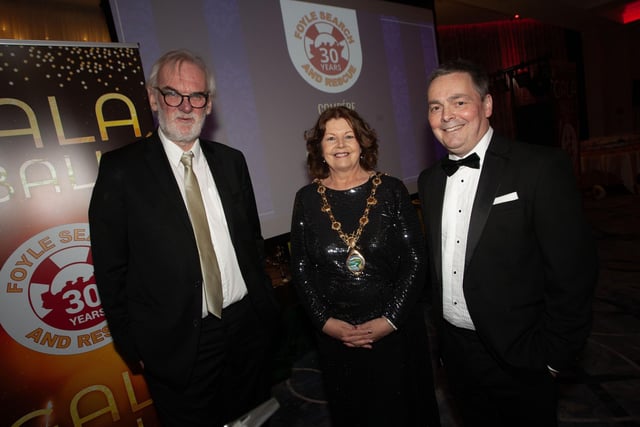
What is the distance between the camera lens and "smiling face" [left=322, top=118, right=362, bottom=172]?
197 centimetres

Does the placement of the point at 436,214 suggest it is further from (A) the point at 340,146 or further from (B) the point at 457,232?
(A) the point at 340,146

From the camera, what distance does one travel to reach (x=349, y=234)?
1.89 metres

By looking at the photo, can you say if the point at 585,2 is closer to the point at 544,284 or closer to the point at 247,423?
the point at 544,284

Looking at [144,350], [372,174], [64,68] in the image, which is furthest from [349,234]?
[64,68]

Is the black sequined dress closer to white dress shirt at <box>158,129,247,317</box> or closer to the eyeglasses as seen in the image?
white dress shirt at <box>158,129,247,317</box>

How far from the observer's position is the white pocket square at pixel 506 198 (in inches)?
53.4

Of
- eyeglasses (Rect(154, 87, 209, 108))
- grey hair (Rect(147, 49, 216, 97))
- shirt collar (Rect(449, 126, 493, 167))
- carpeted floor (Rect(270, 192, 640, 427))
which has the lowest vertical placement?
carpeted floor (Rect(270, 192, 640, 427))

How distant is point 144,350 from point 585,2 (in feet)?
37.0

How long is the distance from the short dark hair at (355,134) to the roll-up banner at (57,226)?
1.21m

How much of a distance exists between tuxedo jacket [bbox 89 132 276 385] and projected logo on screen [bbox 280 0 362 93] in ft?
7.84

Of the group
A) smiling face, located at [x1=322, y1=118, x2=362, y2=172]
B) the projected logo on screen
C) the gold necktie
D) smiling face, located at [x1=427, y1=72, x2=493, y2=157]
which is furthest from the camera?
the projected logo on screen

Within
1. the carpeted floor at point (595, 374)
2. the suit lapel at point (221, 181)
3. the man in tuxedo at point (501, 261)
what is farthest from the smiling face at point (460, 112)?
the carpeted floor at point (595, 374)

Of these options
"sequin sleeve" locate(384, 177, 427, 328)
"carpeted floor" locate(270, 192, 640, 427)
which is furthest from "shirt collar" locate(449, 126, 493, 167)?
"carpeted floor" locate(270, 192, 640, 427)

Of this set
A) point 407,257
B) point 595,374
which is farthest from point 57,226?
point 595,374
